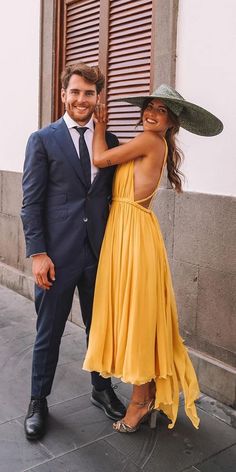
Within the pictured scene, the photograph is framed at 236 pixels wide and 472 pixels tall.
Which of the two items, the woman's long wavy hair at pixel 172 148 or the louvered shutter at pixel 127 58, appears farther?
the louvered shutter at pixel 127 58

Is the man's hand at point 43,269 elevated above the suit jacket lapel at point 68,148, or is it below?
below

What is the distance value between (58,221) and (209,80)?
1.42 metres

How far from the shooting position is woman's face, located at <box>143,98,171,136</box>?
2795 mm

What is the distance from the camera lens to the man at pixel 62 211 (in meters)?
2.85

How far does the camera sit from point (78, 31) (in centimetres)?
490

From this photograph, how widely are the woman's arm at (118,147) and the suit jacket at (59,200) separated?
0.11 meters

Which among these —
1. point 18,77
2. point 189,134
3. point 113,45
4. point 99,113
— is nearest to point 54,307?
point 99,113

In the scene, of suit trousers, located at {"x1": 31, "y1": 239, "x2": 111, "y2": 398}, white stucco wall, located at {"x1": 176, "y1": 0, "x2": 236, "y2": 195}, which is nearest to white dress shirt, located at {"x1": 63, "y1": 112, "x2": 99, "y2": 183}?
suit trousers, located at {"x1": 31, "y1": 239, "x2": 111, "y2": 398}

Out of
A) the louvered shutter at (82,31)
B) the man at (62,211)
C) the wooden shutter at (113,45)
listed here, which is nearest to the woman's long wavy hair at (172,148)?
the man at (62,211)

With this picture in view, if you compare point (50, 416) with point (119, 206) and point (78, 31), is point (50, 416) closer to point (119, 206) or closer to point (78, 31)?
point (119, 206)

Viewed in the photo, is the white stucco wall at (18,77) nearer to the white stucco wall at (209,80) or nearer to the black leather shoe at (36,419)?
the white stucco wall at (209,80)

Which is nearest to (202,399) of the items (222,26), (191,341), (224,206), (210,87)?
(191,341)

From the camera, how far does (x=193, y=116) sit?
2.88m

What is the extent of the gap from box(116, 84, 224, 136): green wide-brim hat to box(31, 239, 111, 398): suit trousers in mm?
861
